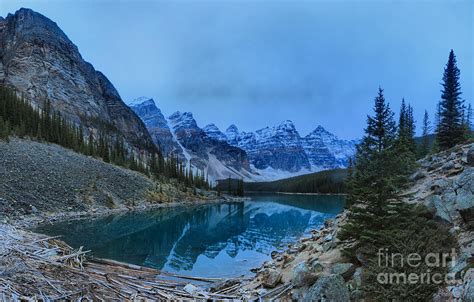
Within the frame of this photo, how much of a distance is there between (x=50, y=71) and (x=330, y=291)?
145 metres

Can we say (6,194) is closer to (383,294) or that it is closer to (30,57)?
(383,294)

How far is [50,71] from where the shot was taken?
413 ft

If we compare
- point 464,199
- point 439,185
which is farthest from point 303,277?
point 439,185

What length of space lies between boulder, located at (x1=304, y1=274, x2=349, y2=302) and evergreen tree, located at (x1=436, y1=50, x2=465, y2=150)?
63.4 ft

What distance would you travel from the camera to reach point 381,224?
361 inches

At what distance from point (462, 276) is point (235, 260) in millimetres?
14836

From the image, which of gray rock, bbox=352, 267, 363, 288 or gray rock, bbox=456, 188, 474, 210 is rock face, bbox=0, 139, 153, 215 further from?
gray rock, bbox=456, 188, 474, 210

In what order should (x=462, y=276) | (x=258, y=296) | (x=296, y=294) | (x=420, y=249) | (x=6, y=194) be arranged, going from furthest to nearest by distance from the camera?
1. (x=6, y=194)
2. (x=258, y=296)
3. (x=296, y=294)
4. (x=420, y=249)
5. (x=462, y=276)

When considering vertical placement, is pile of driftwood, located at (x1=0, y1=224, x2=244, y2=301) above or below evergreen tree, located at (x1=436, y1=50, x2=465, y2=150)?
below

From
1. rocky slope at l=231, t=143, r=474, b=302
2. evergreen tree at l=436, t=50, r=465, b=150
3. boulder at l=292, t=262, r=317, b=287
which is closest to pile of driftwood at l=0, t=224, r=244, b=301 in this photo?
rocky slope at l=231, t=143, r=474, b=302

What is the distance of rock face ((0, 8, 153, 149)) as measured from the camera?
381 feet

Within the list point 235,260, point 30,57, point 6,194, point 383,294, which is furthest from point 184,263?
point 30,57

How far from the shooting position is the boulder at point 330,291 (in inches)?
286

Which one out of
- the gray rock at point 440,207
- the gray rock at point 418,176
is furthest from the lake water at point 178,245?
the gray rock at point 440,207
